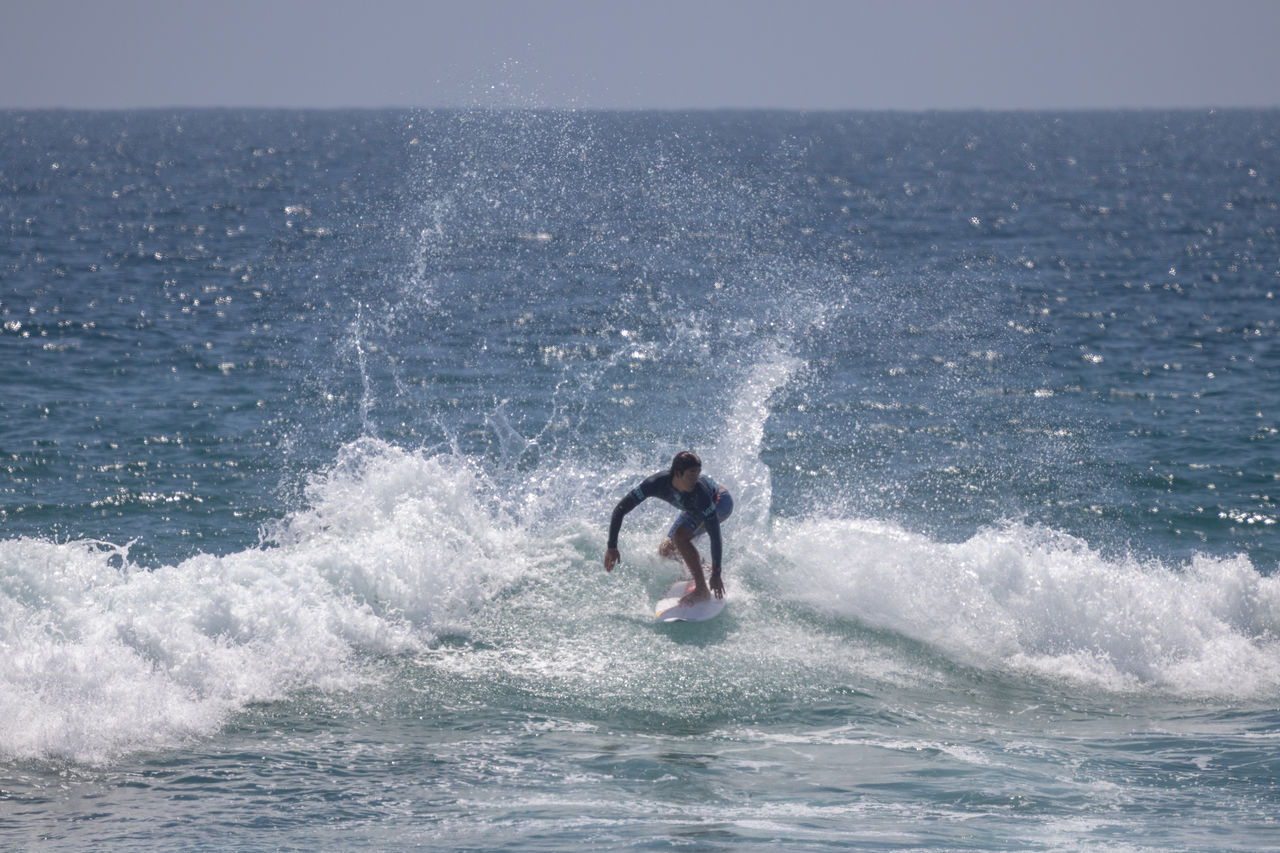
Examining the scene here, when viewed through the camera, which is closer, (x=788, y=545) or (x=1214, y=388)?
(x=788, y=545)

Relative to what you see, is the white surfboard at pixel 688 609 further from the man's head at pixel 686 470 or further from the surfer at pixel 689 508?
the man's head at pixel 686 470

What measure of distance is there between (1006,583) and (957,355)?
12161 mm

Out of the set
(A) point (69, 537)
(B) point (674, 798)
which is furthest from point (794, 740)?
(A) point (69, 537)

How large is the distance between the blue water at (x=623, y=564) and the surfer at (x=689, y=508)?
2.12 feet

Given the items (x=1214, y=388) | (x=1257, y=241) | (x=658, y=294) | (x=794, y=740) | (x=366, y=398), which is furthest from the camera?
(x=1257, y=241)

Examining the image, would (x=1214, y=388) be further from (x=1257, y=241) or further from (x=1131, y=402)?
(x=1257, y=241)

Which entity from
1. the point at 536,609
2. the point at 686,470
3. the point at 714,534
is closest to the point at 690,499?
the point at 714,534

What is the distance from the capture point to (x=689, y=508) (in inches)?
467

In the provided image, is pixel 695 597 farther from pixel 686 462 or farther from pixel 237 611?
pixel 237 611

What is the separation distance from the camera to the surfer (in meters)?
11.4

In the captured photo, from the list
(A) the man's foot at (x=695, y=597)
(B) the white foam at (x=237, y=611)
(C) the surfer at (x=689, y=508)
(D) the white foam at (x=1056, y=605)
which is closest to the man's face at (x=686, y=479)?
(C) the surfer at (x=689, y=508)

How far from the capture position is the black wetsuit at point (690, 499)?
11.5 metres

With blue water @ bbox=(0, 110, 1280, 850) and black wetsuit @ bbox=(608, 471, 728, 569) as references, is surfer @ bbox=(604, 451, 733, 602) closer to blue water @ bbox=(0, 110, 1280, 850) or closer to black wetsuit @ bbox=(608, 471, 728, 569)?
black wetsuit @ bbox=(608, 471, 728, 569)

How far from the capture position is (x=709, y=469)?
14617 millimetres
